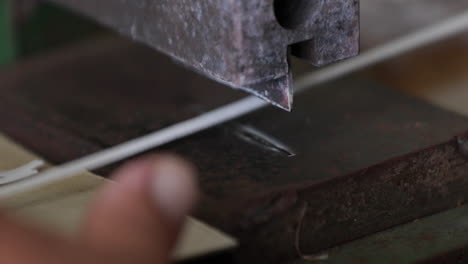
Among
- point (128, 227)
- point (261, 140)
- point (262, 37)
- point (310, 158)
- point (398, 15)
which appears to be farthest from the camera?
point (398, 15)

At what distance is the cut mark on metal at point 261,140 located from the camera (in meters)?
1.25

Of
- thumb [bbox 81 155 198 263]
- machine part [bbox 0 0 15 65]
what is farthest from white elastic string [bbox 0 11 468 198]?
machine part [bbox 0 0 15 65]

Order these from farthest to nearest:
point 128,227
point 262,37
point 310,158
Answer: point 310,158, point 262,37, point 128,227

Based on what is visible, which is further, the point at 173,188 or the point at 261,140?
the point at 261,140

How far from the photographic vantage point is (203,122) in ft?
4.33

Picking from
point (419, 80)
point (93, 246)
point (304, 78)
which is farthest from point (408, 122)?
point (93, 246)

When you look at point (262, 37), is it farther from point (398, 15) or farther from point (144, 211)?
point (398, 15)

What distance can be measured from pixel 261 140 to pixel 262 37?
0.95 ft

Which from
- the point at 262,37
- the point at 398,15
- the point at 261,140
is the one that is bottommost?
the point at 398,15

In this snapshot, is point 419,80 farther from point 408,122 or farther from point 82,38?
point 82,38

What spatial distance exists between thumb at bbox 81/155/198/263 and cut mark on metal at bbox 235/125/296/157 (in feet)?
1.73

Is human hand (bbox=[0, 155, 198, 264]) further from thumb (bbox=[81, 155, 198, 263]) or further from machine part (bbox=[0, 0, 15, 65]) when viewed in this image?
machine part (bbox=[0, 0, 15, 65])

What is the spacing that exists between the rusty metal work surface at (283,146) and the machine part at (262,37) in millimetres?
136

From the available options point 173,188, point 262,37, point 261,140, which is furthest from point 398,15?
point 173,188
